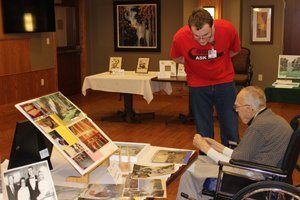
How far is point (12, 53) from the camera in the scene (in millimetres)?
7305

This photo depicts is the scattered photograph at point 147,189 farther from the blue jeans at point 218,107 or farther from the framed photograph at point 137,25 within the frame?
the framed photograph at point 137,25

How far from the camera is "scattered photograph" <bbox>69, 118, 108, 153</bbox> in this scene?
220 cm

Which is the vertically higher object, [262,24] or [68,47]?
[262,24]

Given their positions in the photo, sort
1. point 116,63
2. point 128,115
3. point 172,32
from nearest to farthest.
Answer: point 128,115
point 116,63
point 172,32

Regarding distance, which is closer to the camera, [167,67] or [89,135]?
[89,135]

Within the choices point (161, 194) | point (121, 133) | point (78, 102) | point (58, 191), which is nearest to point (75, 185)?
point (58, 191)

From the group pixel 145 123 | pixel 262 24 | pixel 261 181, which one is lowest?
pixel 145 123

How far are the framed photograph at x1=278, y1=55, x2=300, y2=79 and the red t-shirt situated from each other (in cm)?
151

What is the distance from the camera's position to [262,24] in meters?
7.98

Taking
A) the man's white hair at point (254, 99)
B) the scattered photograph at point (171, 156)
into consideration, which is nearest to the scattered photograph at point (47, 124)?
the scattered photograph at point (171, 156)

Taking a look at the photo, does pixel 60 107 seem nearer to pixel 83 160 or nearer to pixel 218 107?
pixel 83 160

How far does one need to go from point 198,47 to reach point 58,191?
170 centimetres

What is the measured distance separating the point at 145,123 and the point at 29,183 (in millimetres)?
4629

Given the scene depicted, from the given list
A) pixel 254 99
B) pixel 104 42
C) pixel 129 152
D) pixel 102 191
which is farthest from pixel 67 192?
pixel 104 42
